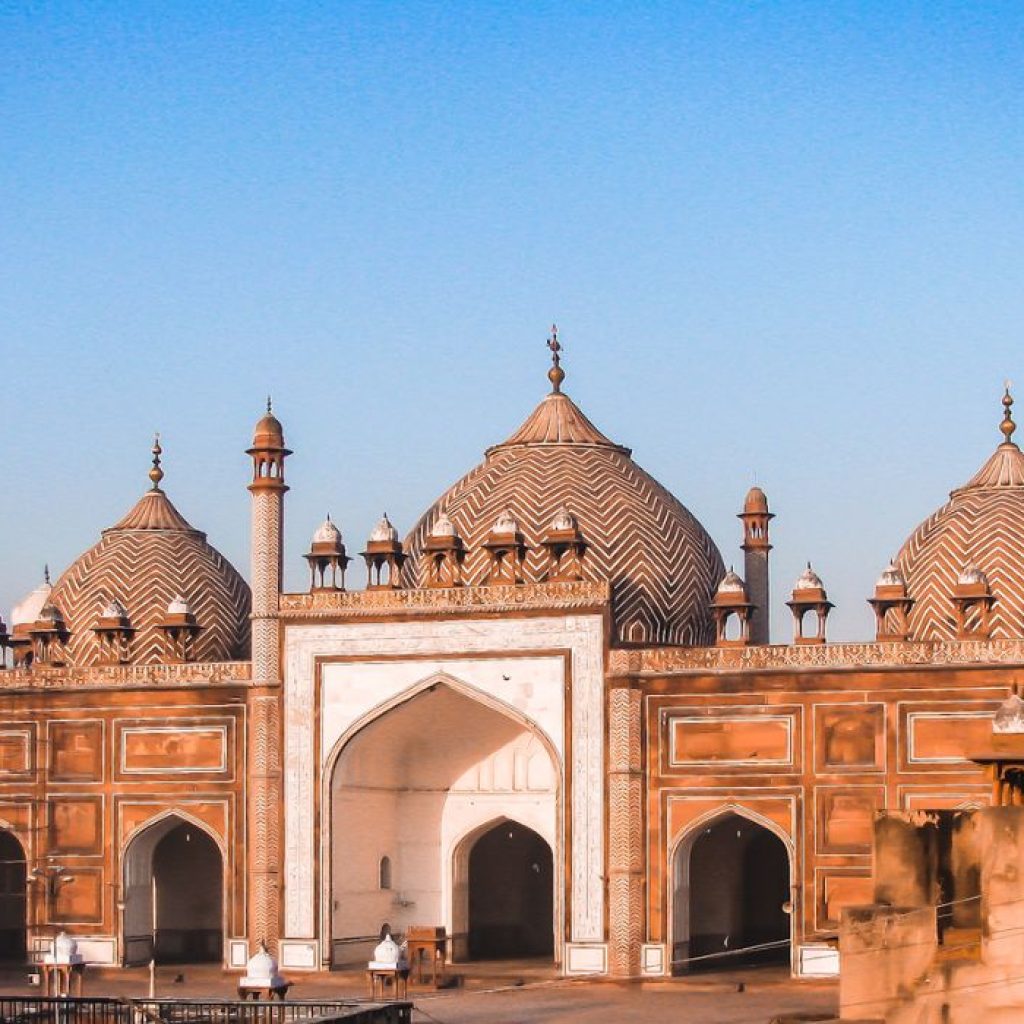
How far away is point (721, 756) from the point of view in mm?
24359

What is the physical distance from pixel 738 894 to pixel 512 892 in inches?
106

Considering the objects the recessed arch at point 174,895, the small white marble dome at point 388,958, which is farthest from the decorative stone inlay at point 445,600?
the small white marble dome at point 388,958

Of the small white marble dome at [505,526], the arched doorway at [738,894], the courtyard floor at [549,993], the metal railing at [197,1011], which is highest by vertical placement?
the small white marble dome at [505,526]

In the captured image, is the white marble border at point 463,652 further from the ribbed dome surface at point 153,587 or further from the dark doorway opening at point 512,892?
the ribbed dome surface at point 153,587

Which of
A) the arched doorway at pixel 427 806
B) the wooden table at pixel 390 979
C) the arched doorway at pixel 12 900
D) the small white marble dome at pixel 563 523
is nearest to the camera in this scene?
the wooden table at pixel 390 979

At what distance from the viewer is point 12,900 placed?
2850 centimetres

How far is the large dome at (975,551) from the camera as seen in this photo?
2609cm

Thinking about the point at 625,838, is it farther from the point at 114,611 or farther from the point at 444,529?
the point at 114,611

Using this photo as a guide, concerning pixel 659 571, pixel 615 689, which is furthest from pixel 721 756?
pixel 659 571

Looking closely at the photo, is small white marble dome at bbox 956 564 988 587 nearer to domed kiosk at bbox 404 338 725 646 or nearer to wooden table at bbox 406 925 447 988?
domed kiosk at bbox 404 338 725 646

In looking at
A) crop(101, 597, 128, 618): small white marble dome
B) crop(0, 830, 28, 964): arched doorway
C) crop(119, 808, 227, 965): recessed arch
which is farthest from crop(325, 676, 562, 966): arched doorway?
crop(0, 830, 28, 964): arched doorway

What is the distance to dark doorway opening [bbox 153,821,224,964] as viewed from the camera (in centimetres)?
2783

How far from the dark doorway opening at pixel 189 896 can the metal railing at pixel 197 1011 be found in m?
7.43

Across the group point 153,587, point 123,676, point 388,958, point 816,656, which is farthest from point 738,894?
point 153,587
